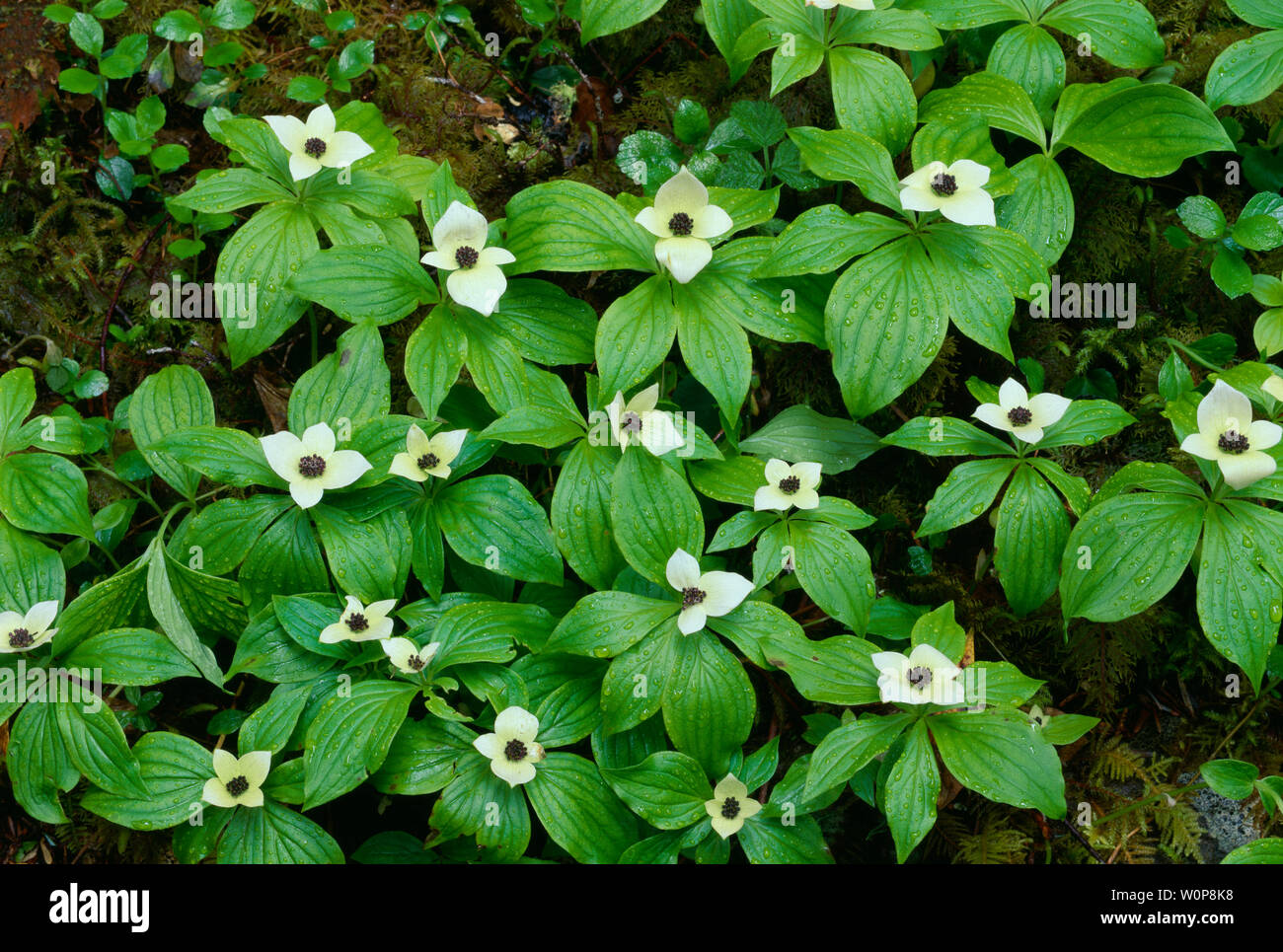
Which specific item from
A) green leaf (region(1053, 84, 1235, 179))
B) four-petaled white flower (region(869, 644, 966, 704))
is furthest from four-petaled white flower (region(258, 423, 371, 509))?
green leaf (region(1053, 84, 1235, 179))

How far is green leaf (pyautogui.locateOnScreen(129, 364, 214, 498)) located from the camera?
2.80 meters

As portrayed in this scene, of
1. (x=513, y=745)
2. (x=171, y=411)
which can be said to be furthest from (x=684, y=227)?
(x=171, y=411)

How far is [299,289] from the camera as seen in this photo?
8.86 ft

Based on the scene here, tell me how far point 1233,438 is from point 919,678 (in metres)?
0.99

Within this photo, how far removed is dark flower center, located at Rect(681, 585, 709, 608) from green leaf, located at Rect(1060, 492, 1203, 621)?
0.93 metres

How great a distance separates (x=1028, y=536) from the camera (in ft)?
8.65

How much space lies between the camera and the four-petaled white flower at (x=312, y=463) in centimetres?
252

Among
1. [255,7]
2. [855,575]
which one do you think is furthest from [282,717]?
[255,7]

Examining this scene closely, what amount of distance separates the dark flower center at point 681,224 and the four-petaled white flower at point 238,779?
5.57 feet

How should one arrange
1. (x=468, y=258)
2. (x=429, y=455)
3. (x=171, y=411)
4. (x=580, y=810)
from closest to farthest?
(x=580, y=810)
(x=429, y=455)
(x=468, y=258)
(x=171, y=411)

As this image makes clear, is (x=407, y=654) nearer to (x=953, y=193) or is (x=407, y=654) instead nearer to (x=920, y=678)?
(x=920, y=678)

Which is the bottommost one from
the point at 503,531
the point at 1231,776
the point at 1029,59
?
the point at 1231,776

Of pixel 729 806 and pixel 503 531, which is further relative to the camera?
pixel 503 531
